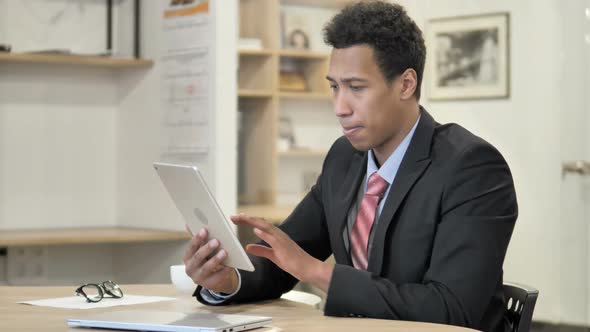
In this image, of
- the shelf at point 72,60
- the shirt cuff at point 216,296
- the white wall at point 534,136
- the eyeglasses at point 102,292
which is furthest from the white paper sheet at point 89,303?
the white wall at point 534,136

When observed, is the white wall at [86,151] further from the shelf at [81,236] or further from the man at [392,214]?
the man at [392,214]

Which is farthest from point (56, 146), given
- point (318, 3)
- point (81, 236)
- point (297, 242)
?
point (297, 242)

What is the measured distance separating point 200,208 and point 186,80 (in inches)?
103

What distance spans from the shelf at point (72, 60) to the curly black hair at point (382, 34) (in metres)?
2.43

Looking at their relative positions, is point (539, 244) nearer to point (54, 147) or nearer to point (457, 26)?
point (457, 26)

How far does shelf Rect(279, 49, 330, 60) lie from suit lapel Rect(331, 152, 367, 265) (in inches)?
131

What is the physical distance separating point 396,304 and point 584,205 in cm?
272

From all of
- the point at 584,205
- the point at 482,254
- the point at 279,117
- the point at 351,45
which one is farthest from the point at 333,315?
the point at 279,117

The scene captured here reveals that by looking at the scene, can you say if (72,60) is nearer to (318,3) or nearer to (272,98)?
(272,98)

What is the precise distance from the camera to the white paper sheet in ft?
7.09


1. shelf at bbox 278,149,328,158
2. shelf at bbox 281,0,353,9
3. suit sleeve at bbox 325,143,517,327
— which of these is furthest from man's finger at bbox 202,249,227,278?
shelf at bbox 281,0,353,9

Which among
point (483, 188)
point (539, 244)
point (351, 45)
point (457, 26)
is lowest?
point (539, 244)

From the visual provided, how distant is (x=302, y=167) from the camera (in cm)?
567

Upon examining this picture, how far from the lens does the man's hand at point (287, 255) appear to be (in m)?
1.94
